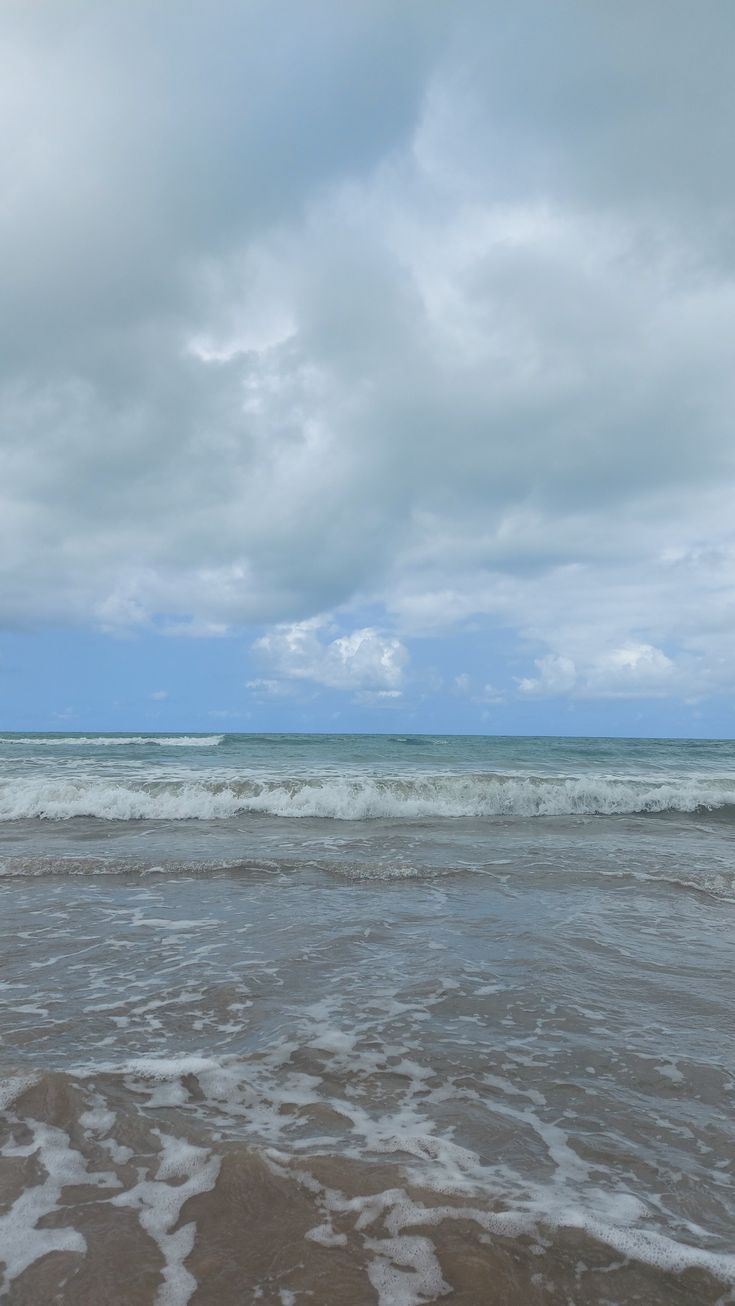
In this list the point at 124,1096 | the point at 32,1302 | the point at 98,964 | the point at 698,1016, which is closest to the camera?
the point at 32,1302

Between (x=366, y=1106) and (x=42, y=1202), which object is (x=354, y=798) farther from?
(x=42, y=1202)

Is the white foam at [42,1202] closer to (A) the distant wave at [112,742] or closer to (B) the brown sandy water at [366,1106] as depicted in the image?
(B) the brown sandy water at [366,1106]

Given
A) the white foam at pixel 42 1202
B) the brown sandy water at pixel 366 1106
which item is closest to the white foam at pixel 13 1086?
the brown sandy water at pixel 366 1106

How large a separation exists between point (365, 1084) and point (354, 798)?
49.6 ft

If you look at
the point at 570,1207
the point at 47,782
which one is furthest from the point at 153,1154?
the point at 47,782

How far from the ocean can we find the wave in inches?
270

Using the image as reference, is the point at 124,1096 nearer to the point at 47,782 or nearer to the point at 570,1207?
the point at 570,1207

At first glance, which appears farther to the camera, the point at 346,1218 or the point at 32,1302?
the point at 346,1218

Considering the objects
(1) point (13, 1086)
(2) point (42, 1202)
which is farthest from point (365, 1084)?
(1) point (13, 1086)

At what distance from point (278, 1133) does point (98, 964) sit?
3.86 metres

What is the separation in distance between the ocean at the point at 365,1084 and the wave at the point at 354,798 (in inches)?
270

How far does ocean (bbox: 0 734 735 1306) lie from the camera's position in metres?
2.91

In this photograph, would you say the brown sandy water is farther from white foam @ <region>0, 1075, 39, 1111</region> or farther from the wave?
the wave

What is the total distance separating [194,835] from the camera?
1552 cm
